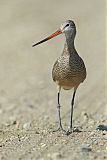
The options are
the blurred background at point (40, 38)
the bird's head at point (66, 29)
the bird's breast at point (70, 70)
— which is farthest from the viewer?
the blurred background at point (40, 38)

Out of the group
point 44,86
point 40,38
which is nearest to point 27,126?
point 44,86

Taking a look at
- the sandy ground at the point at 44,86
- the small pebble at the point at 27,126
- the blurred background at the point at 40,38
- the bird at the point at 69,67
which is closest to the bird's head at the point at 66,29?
the bird at the point at 69,67

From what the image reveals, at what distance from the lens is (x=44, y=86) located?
15.2 m

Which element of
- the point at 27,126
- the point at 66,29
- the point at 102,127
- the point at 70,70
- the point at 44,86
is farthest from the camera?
the point at 44,86

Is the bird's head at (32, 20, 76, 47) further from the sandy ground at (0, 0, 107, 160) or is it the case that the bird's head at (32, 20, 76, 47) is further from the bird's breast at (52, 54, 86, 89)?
the sandy ground at (0, 0, 107, 160)

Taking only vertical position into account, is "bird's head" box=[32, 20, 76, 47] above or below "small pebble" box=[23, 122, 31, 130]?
above

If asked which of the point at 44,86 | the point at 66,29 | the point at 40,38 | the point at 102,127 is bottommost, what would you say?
the point at 102,127

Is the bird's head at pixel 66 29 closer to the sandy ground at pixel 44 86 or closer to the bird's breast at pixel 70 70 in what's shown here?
the bird's breast at pixel 70 70

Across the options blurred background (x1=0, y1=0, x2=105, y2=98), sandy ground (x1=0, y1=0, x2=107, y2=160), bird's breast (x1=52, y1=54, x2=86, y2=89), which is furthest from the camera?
blurred background (x1=0, y1=0, x2=105, y2=98)

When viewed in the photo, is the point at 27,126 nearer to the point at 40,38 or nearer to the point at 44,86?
the point at 44,86

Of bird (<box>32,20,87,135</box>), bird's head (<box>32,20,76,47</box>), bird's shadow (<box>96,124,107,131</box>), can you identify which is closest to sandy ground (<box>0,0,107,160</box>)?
bird's shadow (<box>96,124,107,131</box>)

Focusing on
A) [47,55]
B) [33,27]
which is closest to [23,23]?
[33,27]

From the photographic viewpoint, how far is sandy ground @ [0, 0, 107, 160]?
8289mm

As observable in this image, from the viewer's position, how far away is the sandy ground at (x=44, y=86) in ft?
27.2
